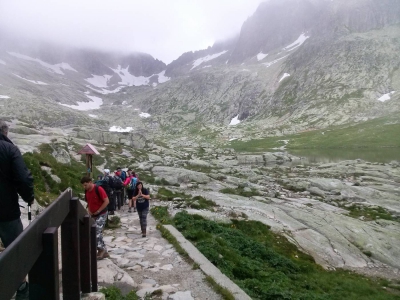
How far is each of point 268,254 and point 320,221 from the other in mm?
11650

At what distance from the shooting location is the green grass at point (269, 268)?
468 inches

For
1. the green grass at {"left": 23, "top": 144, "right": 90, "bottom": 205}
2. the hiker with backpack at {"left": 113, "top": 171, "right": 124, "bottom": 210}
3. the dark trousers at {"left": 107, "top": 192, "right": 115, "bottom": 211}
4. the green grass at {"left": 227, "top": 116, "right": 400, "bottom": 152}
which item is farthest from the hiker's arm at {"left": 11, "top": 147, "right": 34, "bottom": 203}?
the green grass at {"left": 227, "top": 116, "right": 400, "bottom": 152}

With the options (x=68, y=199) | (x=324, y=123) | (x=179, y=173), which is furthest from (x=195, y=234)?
(x=324, y=123)

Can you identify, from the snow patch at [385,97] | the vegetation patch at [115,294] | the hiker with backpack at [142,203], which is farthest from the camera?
the snow patch at [385,97]

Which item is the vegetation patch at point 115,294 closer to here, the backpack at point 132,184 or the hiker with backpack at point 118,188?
the hiker with backpack at point 118,188

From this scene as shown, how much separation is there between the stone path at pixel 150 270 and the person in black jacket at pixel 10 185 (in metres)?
3.71

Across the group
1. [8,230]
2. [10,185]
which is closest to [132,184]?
[8,230]

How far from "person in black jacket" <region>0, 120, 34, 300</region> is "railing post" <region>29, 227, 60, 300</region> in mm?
3235

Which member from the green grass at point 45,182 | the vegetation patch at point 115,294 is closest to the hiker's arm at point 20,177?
the vegetation patch at point 115,294

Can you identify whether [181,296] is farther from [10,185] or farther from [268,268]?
[268,268]

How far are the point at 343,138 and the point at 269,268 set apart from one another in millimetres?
143493

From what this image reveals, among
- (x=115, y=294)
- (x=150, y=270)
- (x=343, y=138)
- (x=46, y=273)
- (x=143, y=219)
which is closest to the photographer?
(x=46, y=273)

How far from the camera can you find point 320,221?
25.7m

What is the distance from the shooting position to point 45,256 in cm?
362
